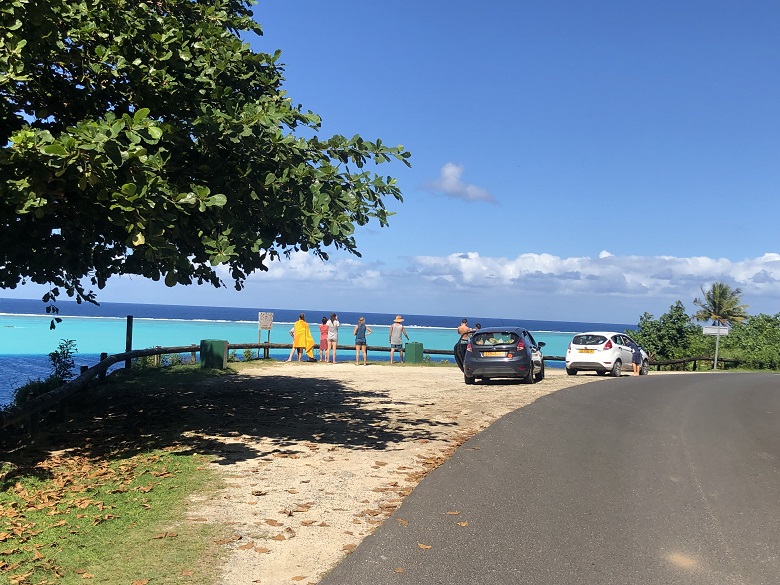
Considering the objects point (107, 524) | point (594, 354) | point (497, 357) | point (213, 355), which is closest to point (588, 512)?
point (107, 524)

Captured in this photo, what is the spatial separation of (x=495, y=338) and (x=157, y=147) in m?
13.8

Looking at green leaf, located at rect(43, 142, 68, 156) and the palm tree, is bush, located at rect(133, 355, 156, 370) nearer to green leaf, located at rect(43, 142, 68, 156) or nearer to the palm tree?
green leaf, located at rect(43, 142, 68, 156)

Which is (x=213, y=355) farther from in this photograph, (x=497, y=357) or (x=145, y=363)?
(x=497, y=357)

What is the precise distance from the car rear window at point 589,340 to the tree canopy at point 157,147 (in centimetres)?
1805

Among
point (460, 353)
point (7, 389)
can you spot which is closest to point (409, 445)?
point (460, 353)

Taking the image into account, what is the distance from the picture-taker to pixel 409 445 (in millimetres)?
10164

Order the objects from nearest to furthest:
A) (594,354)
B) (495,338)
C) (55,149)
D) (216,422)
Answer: (55,149) → (216,422) → (495,338) → (594,354)

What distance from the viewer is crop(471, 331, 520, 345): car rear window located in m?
20.2

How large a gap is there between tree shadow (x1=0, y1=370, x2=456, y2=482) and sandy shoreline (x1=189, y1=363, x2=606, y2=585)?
0.04m

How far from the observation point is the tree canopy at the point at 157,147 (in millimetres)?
7098

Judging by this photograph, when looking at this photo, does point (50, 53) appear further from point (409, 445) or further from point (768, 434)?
point (768, 434)

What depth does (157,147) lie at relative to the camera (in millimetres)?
8273

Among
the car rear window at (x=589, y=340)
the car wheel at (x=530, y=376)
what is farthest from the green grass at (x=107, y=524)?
the car rear window at (x=589, y=340)

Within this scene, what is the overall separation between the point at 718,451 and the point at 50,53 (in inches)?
410
